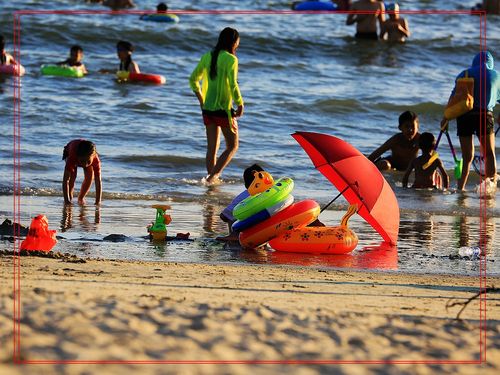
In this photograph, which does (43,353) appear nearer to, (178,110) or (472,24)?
(178,110)

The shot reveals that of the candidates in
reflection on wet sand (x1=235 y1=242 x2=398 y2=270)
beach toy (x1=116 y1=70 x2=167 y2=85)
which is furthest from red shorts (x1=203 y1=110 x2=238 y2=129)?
beach toy (x1=116 y1=70 x2=167 y2=85)

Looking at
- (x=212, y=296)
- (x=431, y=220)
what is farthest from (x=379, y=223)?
(x=212, y=296)

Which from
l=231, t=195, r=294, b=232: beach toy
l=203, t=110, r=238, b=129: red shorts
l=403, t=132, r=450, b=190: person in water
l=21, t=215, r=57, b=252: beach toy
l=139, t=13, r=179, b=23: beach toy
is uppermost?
l=139, t=13, r=179, b=23: beach toy

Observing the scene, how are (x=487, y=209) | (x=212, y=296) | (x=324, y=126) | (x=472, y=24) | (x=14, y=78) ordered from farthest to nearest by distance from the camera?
(x=472, y=24) → (x=14, y=78) → (x=324, y=126) → (x=487, y=209) → (x=212, y=296)

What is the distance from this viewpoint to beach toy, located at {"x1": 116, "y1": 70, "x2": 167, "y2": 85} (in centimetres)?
1794

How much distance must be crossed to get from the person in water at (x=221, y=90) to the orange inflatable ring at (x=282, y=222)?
3321 millimetres

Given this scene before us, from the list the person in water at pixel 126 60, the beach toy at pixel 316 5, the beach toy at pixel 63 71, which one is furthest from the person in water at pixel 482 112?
the beach toy at pixel 316 5

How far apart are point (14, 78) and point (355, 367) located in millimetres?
13832

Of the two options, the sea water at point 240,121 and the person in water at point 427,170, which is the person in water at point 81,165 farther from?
the person in water at point 427,170

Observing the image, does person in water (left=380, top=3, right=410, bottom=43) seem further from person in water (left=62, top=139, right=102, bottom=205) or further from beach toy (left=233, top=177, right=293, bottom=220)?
beach toy (left=233, top=177, right=293, bottom=220)

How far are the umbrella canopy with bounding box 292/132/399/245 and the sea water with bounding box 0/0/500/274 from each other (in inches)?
10.6

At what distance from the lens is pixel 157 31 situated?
76.6 ft

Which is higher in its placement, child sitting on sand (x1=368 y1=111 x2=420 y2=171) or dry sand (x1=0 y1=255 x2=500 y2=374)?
dry sand (x1=0 y1=255 x2=500 y2=374)

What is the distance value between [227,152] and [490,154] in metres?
2.68
